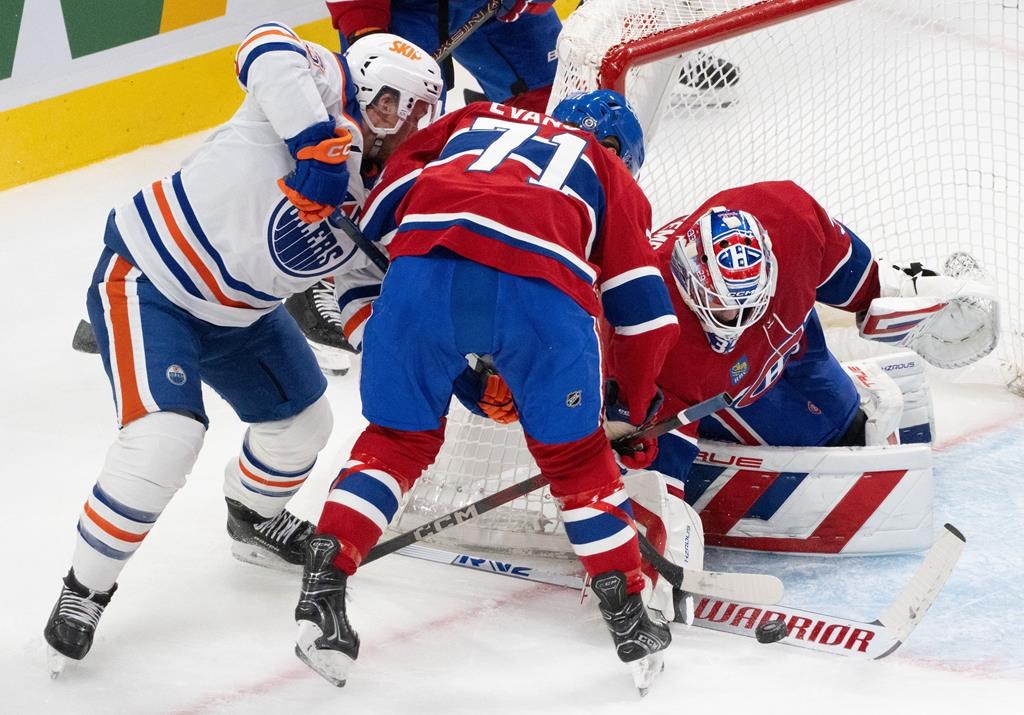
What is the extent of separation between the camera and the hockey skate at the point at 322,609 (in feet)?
6.90

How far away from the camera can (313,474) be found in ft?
10.3

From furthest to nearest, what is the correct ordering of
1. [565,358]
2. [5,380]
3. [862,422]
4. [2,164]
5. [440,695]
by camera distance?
[2,164] < [5,380] < [862,422] < [440,695] < [565,358]

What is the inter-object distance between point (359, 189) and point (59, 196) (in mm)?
2349

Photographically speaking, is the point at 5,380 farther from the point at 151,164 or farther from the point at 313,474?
the point at 151,164

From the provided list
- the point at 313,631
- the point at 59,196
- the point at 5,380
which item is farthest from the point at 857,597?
the point at 59,196

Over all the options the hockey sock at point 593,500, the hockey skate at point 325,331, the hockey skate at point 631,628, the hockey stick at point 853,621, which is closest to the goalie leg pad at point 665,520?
the hockey stick at point 853,621

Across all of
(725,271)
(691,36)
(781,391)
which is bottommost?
(781,391)

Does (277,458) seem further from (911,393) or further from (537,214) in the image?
(911,393)

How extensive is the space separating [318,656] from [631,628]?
0.53 m

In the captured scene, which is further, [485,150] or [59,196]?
[59,196]

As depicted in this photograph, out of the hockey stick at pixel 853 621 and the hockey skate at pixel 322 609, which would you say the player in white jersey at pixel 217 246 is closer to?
the hockey skate at pixel 322 609

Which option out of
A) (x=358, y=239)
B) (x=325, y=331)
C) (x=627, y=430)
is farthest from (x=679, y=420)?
(x=325, y=331)

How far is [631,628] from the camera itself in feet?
7.36

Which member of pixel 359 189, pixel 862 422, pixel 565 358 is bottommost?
pixel 862 422
